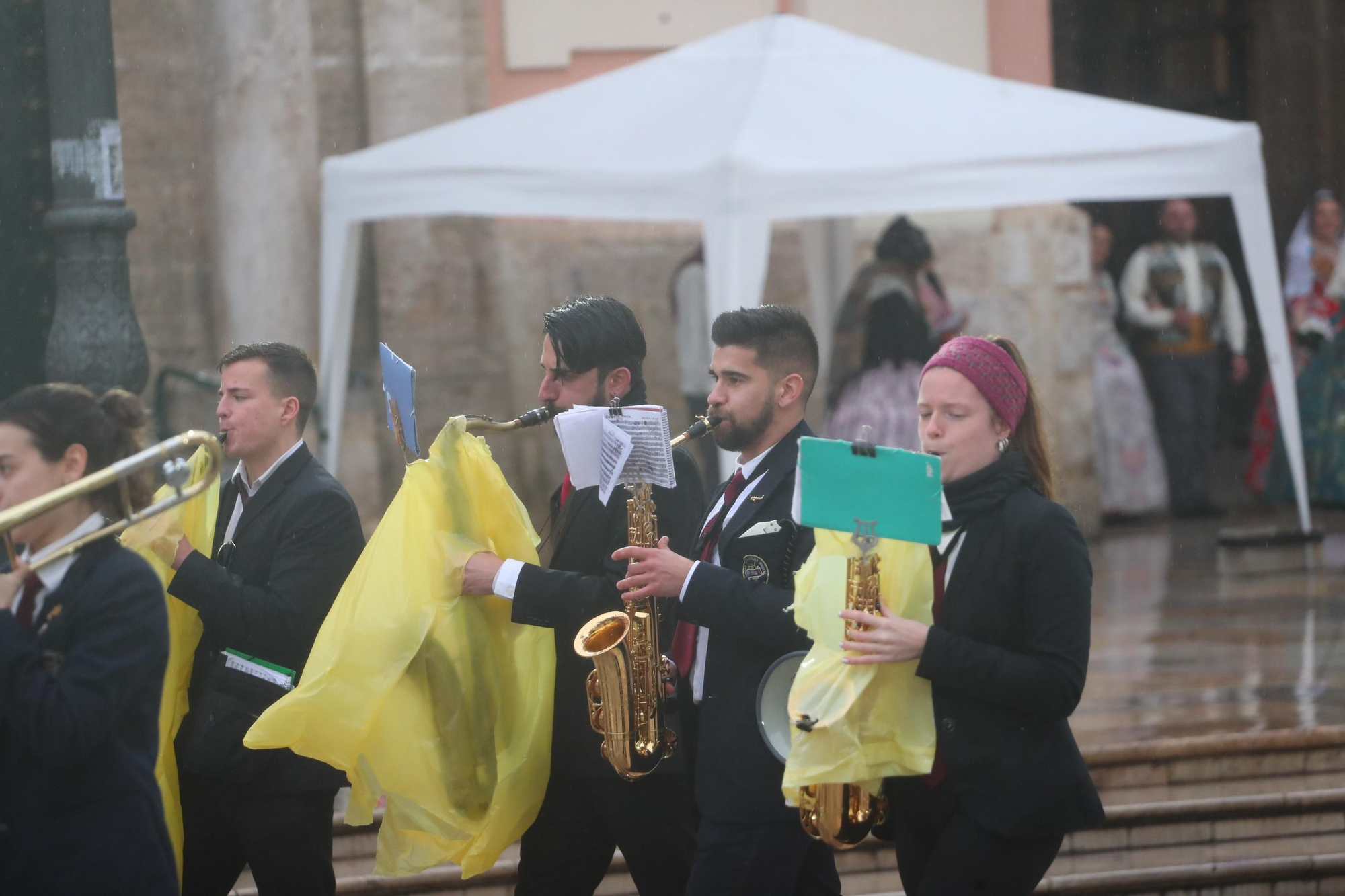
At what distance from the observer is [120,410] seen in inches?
125

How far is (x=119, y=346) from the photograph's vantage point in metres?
4.00

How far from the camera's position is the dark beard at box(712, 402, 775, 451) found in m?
3.51

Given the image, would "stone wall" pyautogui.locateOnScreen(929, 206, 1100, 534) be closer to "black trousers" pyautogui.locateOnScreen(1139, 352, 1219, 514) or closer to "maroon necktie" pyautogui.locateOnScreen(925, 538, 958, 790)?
"black trousers" pyautogui.locateOnScreen(1139, 352, 1219, 514)

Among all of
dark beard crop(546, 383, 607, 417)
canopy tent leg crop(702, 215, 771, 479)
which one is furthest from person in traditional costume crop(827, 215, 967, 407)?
dark beard crop(546, 383, 607, 417)

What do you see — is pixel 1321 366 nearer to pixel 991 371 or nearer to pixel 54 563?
pixel 991 371

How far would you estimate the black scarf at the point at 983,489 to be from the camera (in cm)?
307

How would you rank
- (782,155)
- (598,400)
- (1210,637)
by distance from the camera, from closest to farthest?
(598,400) < (1210,637) < (782,155)

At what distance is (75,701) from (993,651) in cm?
155

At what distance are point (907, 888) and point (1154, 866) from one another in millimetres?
1938

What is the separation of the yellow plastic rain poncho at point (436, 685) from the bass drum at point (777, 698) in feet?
1.84

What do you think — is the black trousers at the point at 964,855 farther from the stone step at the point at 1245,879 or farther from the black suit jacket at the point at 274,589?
the stone step at the point at 1245,879

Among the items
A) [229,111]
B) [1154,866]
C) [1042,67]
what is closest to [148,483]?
[1154,866]

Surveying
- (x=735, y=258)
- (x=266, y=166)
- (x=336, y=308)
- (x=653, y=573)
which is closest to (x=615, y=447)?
(x=653, y=573)

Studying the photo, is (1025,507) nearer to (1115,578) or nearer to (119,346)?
(119,346)
